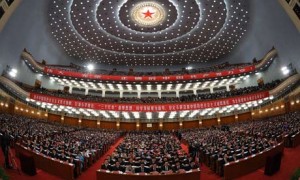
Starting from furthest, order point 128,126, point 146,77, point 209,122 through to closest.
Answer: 1. point 146,77
2. point 128,126
3. point 209,122

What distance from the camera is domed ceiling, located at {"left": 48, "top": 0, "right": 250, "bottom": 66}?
24.8m

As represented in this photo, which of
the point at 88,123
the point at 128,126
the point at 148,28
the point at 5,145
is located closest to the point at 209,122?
the point at 128,126

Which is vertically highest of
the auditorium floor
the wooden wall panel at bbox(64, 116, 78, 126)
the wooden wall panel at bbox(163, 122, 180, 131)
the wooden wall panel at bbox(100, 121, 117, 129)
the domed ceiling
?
the domed ceiling

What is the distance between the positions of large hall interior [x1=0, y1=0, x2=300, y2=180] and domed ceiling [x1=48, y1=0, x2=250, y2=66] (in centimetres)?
13

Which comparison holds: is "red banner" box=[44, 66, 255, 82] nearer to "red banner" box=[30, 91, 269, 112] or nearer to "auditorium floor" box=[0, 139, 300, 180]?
"red banner" box=[30, 91, 269, 112]

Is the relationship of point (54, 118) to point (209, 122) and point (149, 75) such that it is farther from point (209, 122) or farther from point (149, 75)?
point (209, 122)

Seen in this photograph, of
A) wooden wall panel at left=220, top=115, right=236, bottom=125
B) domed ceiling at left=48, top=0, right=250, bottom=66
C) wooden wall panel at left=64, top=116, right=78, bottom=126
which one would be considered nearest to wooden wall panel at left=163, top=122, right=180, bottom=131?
wooden wall panel at left=220, top=115, right=236, bottom=125

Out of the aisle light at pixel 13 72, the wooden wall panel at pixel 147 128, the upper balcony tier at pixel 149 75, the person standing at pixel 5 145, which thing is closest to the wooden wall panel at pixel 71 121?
the upper balcony tier at pixel 149 75

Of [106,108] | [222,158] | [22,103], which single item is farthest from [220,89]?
[222,158]

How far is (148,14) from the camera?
26547 mm

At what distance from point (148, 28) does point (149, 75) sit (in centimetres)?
766

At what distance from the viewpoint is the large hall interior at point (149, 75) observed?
17.7m

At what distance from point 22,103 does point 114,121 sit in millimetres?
11505

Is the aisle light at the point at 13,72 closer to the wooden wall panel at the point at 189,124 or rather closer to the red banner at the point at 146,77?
the red banner at the point at 146,77
